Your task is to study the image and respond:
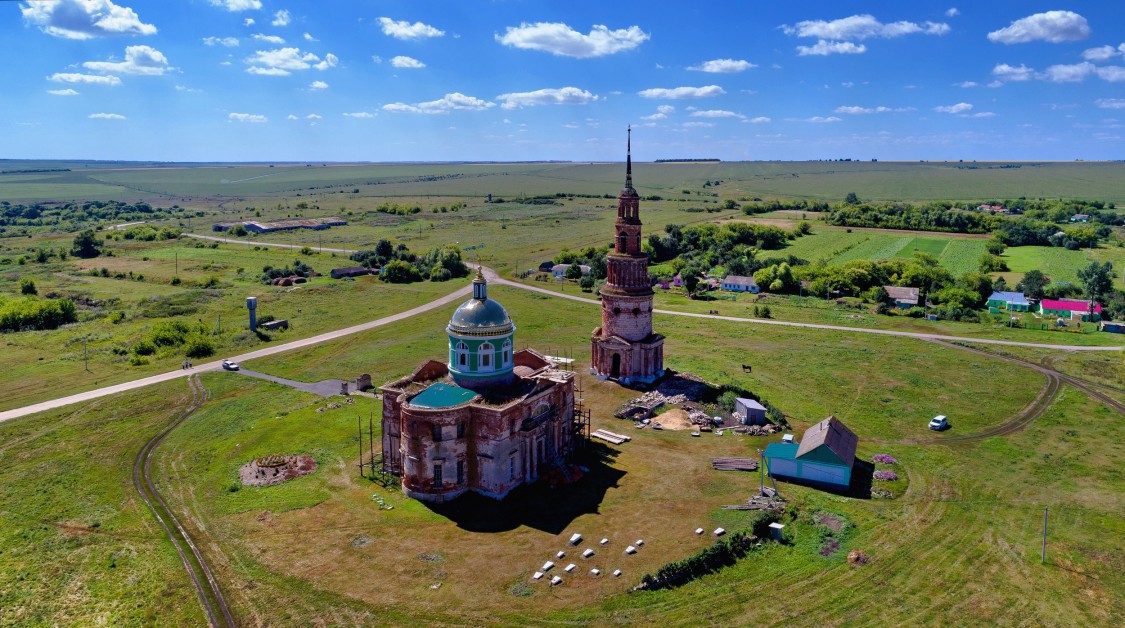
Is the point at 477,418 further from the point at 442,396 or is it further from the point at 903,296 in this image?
the point at 903,296

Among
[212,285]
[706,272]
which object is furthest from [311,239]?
[706,272]

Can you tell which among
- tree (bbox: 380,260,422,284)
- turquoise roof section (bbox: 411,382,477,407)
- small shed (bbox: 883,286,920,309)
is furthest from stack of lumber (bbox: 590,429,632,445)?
tree (bbox: 380,260,422,284)

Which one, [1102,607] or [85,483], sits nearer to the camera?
[1102,607]

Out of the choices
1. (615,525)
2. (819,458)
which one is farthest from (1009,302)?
(615,525)

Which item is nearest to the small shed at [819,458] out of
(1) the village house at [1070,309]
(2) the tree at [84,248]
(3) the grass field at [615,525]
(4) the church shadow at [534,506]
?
(3) the grass field at [615,525]

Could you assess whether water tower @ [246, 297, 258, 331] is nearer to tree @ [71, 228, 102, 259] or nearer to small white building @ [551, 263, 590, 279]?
small white building @ [551, 263, 590, 279]

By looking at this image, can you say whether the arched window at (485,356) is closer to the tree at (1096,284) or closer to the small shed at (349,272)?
the small shed at (349,272)

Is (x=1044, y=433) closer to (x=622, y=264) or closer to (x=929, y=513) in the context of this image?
(x=929, y=513)
